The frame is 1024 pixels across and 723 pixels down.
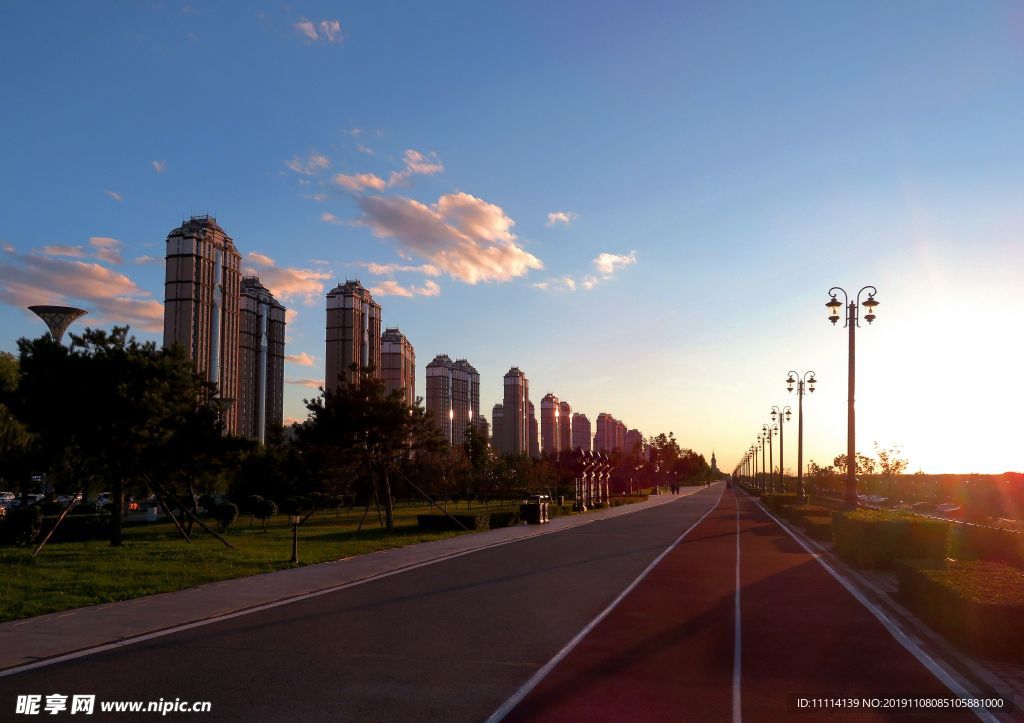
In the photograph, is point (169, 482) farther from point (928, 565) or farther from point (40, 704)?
point (928, 565)

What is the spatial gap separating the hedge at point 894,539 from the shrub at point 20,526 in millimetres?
23523

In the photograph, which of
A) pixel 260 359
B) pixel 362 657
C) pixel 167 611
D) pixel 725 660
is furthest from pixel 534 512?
pixel 260 359

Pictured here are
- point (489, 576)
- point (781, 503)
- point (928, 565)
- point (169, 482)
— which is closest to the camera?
point (928, 565)

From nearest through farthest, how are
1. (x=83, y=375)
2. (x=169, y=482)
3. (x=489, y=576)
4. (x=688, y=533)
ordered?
(x=489, y=576) → (x=83, y=375) → (x=169, y=482) → (x=688, y=533)

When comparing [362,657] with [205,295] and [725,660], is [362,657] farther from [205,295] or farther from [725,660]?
[205,295]

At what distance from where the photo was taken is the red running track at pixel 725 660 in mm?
7352

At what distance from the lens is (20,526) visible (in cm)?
2289

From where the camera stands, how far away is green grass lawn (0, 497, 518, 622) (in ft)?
44.7

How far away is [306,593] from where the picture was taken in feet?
47.6

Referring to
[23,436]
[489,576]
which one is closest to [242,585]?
[489,576]

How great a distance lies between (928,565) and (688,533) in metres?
17.6

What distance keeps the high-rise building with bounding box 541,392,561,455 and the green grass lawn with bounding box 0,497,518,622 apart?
148 meters

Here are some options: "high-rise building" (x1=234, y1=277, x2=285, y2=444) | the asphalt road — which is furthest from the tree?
"high-rise building" (x1=234, y1=277, x2=285, y2=444)

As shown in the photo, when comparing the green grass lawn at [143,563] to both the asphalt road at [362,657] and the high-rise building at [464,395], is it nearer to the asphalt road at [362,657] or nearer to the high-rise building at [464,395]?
the asphalt road at [362,657]
